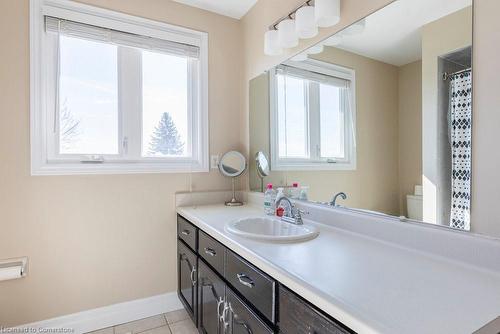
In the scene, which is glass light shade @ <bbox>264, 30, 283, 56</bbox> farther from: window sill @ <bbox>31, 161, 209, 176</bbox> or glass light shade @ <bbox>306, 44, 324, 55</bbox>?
window sill @ <bbox>31, 161, 209, 176</bbox>

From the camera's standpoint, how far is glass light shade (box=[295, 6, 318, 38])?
4.96 feet

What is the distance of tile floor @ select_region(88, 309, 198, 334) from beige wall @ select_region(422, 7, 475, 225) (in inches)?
64.8

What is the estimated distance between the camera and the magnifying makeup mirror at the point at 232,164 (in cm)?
221

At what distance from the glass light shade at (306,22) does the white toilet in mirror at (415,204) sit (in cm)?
100

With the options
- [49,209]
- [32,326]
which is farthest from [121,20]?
[32,326]

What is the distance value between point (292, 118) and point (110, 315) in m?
1.84

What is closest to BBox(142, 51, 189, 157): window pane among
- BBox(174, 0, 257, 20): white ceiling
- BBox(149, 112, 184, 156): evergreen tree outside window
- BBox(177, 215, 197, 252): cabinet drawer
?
BBox(149, 112, 184, 156): evergreen tree outside window

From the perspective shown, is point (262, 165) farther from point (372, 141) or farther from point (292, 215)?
point (372, 141)

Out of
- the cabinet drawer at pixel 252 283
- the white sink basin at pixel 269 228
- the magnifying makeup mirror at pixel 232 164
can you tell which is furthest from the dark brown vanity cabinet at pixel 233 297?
the magnifying makeup mirror at pixel 232 164

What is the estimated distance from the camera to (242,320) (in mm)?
1085

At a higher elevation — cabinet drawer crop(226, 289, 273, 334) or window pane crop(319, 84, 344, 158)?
window pane crop(319, 84, 344, 158)

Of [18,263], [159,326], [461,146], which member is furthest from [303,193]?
[18,263]

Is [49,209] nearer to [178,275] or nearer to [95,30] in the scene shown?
[178,275]

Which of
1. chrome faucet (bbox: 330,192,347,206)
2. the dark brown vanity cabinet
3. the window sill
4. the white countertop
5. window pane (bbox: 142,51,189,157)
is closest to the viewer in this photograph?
the white countertop
